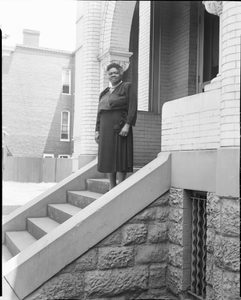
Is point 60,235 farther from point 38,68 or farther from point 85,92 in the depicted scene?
point 38,68

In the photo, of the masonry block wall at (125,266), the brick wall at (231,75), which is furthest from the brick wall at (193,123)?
the masonry block wall at (125,266)

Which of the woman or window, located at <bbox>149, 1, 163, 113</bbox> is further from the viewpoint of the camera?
window, located at <bbox>149, 1, 163, 113</bbox>

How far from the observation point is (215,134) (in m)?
4.39

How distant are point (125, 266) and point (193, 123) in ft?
6.27

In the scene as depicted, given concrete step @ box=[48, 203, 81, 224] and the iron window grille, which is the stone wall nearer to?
the iron window grille

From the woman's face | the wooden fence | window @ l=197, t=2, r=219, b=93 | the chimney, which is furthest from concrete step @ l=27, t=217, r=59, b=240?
the chimney

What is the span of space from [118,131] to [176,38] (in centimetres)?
404

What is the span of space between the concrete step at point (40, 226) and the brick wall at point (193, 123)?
2.13 metres

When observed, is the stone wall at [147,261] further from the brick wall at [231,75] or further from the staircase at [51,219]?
the staircase at [51,219]

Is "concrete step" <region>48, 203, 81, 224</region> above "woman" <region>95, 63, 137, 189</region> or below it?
below

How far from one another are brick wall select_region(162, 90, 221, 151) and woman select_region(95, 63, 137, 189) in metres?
0.51

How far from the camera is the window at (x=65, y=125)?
27312mm

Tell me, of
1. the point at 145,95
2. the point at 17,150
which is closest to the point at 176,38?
the point at 145,95

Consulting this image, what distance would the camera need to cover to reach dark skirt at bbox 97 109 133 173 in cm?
554
